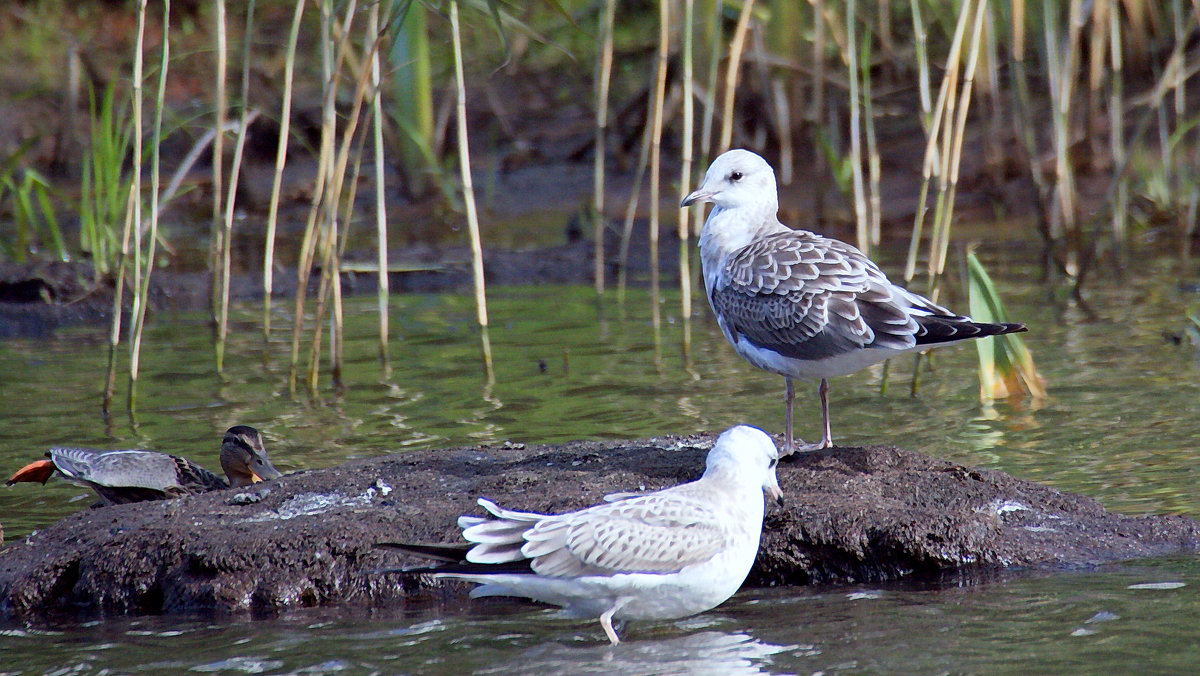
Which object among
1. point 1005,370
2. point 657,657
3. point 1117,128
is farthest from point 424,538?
point 1117,128

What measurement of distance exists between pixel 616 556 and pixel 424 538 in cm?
102

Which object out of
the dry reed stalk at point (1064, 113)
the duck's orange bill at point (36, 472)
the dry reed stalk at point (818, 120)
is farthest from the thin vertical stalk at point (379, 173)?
the dry reed stalk at point (818, 120)

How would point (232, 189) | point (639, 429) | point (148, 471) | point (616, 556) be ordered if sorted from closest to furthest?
point (616, 556) < point (148, 471) < point (639, 429) < point (232, 189)

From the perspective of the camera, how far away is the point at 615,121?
15.9 m

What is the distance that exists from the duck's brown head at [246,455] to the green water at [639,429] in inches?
29.5

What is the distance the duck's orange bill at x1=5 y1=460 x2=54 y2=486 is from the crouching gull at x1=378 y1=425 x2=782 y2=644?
2.71 meters

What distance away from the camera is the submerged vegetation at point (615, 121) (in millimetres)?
8602

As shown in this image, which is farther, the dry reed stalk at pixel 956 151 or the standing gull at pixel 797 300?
the dry reed stalk at pixel 956 151

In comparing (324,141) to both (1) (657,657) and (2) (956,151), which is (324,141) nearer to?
(2) (956,151)

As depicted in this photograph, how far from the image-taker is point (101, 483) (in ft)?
21.7

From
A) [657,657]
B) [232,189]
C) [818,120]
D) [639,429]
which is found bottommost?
[657,657]

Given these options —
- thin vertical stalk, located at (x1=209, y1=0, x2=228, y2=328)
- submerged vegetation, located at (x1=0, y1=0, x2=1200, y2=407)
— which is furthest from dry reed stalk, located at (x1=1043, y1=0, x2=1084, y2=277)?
thin vertical stalk, located at (x1=209, y1=0, x2=228, y2=328)

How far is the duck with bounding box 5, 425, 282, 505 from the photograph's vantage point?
667cm

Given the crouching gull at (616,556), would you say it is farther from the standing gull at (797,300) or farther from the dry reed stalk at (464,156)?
the dry reed stalk at (464,156)
